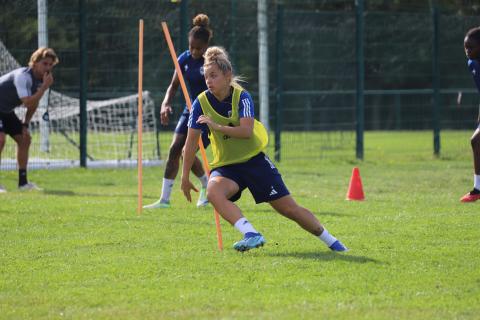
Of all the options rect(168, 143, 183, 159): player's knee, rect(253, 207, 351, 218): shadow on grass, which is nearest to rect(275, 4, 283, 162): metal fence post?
rect(168, 143, 183, 159): player's knee

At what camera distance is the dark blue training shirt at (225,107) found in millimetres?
7195

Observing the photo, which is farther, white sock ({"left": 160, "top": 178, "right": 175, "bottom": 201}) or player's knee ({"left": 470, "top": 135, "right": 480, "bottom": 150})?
player's knee ({"left": 470, "top": 135, "right": 480, "bottom": 150})

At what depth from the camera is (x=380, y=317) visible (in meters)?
5.18

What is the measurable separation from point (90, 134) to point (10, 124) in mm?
6508

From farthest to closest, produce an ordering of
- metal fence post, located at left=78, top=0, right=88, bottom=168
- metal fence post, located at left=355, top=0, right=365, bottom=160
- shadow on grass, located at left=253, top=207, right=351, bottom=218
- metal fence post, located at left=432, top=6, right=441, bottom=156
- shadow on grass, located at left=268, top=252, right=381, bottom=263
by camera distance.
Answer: metal fence post, located at left=432, top=6, right=441, bottom=156 → metal fence post, located at left=355, top=0, right=365, bottom=160 → metal fence post, located at left=78, top=0, right=88, bottom=168 → shadow on grass, located at left=253, top=207, right=351, bottom=218 → shadow on grass, located at left=268, top=252, right=381, bottom=263

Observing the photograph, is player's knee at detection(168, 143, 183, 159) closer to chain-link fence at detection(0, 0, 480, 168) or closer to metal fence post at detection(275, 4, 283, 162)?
chain-link fence at detection(0, 0, 480, 168)

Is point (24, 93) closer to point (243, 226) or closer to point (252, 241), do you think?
point (243, 226)

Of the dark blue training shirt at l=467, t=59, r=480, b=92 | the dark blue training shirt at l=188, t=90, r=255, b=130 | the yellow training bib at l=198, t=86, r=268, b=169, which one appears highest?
the dark blue training shirt at l=467, t=59, r=480, b=92

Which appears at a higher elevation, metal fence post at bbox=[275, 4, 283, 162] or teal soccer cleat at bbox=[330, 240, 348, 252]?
metal fence post at bbox=[275, 4, 283, 162]

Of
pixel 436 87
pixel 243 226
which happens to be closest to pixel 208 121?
pixel 243 226

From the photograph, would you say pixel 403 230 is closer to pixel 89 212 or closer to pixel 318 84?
pixel 89 212

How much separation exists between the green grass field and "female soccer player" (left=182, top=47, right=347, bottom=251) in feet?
1.05

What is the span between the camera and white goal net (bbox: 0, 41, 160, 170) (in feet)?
54.5

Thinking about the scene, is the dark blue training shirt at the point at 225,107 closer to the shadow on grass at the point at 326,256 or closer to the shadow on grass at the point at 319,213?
the shadow on grass at the point at 326,256
